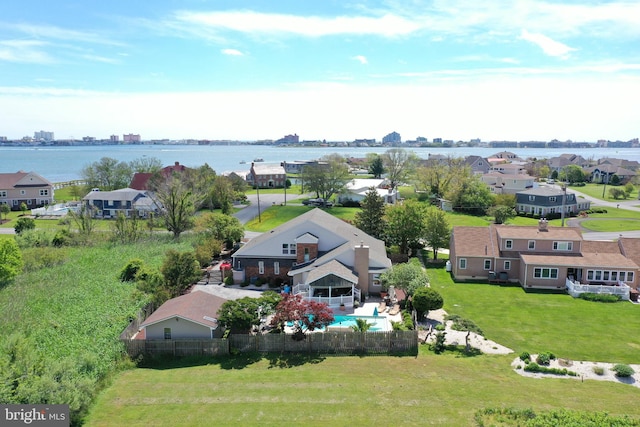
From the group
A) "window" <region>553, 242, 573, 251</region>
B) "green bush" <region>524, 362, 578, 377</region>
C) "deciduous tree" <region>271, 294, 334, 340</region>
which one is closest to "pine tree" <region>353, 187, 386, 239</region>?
"window" <region>553, 242, 573, 251</region>

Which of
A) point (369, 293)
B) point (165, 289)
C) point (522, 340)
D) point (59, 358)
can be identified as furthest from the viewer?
point (369, 293)

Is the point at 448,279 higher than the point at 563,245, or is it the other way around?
the point at 563,245

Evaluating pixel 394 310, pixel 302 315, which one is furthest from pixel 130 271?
pixel 394 310

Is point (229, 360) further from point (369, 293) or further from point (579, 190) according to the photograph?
point (579, 190)

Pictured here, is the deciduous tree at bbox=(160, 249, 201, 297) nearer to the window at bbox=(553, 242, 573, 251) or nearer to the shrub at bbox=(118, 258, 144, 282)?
the shrub at bbox=(118, 258, 144, 282)

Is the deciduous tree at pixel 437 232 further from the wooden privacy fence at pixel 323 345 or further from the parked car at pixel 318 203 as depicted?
the parked car at pixel 318 203

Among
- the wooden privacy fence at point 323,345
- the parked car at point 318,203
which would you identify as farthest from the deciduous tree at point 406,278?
the parked car at point 318,203

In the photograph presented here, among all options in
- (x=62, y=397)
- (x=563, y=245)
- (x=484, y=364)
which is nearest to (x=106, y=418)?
(x=62, y=397)

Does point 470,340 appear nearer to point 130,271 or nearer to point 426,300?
point 426,300
